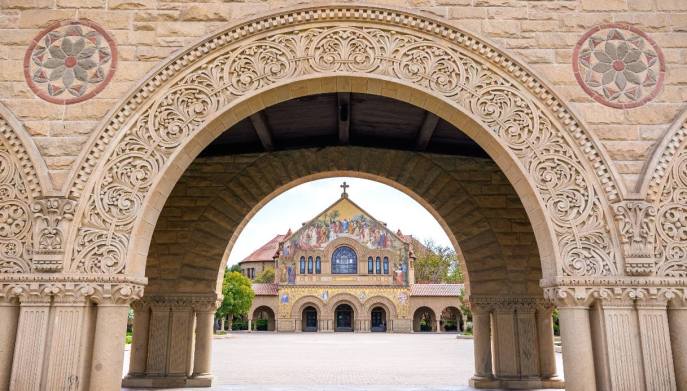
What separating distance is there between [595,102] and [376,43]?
2365mm

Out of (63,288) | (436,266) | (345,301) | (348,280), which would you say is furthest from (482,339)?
(436,266)

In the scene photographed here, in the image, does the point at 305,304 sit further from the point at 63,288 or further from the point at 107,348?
the point at 63,288

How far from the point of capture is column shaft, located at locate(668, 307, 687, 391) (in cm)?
493

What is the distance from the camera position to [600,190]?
17.5 ft

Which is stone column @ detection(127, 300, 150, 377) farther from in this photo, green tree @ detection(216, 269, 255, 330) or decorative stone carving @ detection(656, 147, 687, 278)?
green tree @ detection(216, 269, 255, 330)

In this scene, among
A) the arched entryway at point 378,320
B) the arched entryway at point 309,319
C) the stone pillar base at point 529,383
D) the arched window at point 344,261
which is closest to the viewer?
the stone pillar base at point 529,383

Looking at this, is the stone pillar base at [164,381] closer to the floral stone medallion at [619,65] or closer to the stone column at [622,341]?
the stone column at [622,341]

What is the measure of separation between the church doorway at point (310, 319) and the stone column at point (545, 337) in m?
37.2

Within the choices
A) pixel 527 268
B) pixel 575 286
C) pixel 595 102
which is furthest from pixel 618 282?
pixel 527 268

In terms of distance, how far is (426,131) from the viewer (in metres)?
8.84

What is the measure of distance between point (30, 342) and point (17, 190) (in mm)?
1494

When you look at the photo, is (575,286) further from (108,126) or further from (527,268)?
(108,126)

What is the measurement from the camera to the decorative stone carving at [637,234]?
5.06 m

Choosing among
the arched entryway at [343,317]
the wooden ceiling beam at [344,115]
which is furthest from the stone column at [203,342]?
the arched entryway at [343,317]
